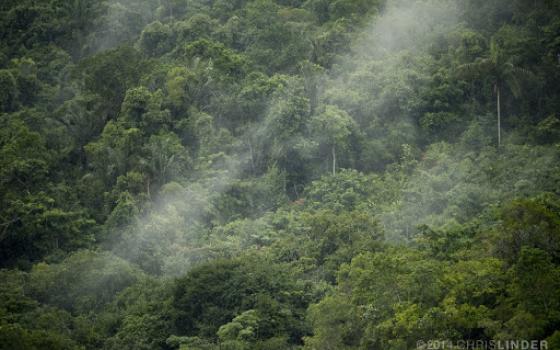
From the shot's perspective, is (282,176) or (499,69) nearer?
(499,69)

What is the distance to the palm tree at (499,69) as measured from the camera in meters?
30.3

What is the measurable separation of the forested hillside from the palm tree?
2.7 inches

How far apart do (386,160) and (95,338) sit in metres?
12.8

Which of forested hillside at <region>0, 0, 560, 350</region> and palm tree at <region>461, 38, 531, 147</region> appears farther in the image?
palm tree at <region>461, 38, 531, 147</region>

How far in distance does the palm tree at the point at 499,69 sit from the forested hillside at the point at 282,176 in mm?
69

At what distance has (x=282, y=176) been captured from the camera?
31.8 meters

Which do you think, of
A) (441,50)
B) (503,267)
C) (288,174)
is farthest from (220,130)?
(503,267)

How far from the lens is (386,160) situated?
1260 inches

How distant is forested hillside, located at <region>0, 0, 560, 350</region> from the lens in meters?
21.3

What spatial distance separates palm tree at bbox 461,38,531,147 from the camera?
30.3 metres

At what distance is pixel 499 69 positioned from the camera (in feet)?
99.9

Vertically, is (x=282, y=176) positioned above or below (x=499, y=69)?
below

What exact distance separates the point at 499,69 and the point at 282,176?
8.37 meters

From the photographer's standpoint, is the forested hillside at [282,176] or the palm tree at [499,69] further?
the palm tree at [499,69]
